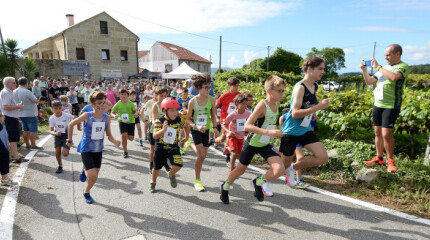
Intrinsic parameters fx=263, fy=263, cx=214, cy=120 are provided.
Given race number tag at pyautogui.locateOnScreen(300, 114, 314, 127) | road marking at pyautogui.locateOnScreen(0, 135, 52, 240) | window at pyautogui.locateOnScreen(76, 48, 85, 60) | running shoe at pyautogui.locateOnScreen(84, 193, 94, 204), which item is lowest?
road marking at pyautogui.locateOnScreen(0, 135, 52, 240)

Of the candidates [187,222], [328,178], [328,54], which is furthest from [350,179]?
[328,54]

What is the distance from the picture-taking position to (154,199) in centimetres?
411

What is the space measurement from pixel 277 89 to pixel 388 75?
2.10m

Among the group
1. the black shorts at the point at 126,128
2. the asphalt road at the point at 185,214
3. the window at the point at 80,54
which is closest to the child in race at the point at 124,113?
the black shorts at the point at 126,128

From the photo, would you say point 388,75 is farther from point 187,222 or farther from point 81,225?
point 81,225

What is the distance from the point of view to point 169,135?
162 inches

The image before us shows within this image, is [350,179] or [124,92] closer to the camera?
[350,179]

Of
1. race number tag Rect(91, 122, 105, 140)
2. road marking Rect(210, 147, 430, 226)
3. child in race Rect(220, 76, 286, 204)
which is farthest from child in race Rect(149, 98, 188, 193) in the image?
road marking Rect(210, 147, 430, 226)

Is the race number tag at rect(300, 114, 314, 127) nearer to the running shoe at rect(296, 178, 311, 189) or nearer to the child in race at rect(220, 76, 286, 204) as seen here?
the child in race at rect(220, 76, 286, 204)

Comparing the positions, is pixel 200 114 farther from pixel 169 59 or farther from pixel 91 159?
pixel 169 59

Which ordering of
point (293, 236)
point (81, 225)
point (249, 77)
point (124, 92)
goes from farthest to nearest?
point (249, 77), point (124, 92), point (81, 225), point (293, 236)

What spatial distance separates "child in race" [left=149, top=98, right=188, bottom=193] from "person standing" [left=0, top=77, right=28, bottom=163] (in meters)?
4.05

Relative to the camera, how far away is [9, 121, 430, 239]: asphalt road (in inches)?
122

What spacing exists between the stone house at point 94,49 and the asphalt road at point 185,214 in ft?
97.3
